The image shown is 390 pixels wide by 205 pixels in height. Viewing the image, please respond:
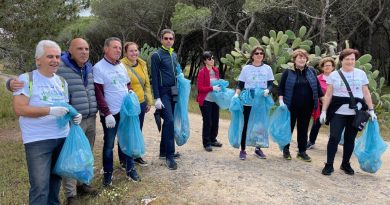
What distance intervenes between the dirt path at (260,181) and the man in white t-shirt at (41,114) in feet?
5.15

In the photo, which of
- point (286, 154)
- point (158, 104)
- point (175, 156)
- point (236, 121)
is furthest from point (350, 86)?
point (175, 156)

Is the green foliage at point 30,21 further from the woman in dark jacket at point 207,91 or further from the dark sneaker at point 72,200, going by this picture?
the dark sneaker at point 72,200

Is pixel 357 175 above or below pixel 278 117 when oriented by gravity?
below

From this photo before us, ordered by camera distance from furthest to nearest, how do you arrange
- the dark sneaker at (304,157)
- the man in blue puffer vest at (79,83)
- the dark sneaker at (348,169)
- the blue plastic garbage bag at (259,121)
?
the dark sneaker at (304,157) < the blue plastic garbage bag at (259,121) < the dark sneaker at (348,169) < the man in blue puffer vest at (79,83)

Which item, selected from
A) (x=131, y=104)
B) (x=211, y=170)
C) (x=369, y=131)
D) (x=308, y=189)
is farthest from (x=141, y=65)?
(x=369, y=131)

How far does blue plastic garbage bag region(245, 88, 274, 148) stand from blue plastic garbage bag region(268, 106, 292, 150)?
11 cm

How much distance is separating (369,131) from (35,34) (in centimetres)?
671

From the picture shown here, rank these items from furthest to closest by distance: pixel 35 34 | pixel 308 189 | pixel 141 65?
pixel 35 34
pixel 141 65
pixel 308 189

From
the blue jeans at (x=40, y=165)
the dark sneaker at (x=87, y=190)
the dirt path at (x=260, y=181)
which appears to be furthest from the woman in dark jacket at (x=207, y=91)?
the blue jeans at (x=40, y=165)

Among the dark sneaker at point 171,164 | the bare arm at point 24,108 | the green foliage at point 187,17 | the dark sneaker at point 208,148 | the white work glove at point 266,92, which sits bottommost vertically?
the dark sneaker at point 208,148

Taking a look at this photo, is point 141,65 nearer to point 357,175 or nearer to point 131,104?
point 131,104

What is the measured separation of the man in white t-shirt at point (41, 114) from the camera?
334 centimetres

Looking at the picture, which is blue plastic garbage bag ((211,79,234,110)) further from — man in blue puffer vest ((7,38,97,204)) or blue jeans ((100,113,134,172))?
man in blue puffer vest ((7,38,97,204))

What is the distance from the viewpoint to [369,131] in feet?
17.8
